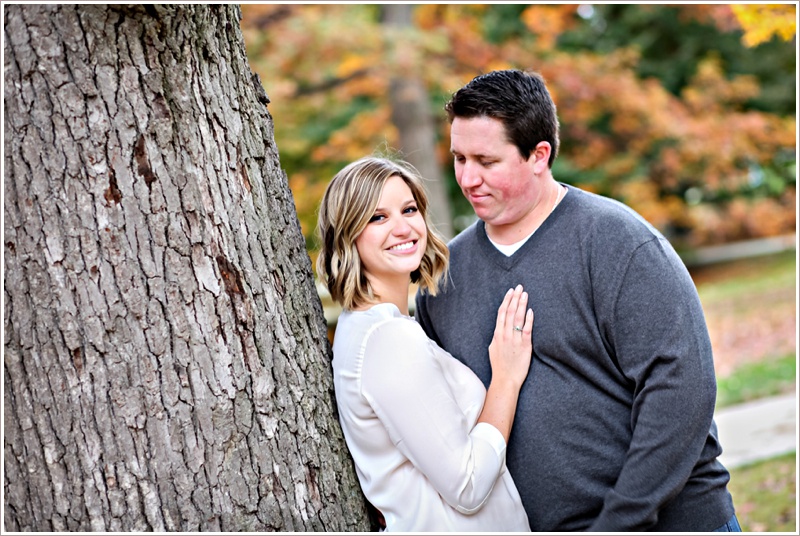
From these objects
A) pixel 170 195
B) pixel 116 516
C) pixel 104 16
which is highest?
pixel 104 16

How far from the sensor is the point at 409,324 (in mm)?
2508

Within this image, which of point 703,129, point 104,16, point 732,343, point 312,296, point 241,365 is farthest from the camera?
point 703,129

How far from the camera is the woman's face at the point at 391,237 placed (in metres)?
2.64

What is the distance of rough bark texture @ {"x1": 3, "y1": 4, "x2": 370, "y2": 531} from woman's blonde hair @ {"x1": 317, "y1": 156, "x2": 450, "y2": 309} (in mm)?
332

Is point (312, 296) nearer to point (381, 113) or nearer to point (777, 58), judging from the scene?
point (381, 113)

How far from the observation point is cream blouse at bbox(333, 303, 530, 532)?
93.0 inches

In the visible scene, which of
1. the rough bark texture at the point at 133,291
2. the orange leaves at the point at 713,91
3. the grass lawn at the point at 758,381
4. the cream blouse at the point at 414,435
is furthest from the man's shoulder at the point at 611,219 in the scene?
the orange leaves at the point at 713,91

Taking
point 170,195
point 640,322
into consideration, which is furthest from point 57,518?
point 640,322

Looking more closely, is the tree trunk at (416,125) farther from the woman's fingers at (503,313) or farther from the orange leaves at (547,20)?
the woman's fingers at (503,313)

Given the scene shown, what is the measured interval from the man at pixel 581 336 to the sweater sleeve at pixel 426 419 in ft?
1.02

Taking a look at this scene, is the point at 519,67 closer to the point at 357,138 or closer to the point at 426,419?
the point at 357,138

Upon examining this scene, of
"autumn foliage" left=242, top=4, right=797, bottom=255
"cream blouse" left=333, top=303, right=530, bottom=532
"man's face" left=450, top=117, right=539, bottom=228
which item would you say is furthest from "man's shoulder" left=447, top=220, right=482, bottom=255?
"autumn foliage" left=242, top=4, right=797, bottom=255

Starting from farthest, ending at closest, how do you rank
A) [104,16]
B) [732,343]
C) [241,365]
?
1. [732,343]
2. [241,365]
3. [104,16]

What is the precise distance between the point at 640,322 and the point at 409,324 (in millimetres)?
730
